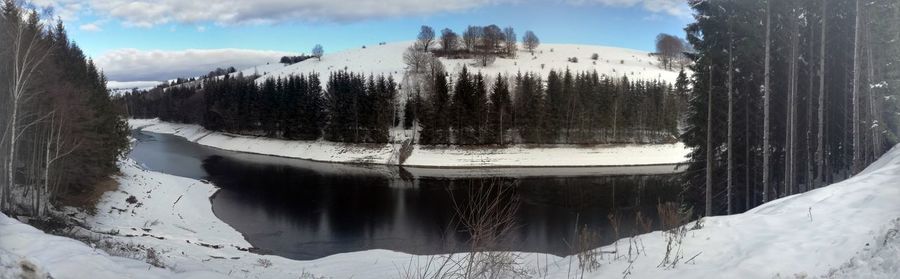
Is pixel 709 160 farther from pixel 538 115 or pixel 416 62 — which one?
pixel 416 62

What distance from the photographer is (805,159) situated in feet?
71.6

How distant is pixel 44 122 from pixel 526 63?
89.3 m

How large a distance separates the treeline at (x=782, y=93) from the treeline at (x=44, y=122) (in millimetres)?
25103

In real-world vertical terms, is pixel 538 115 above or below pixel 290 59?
below

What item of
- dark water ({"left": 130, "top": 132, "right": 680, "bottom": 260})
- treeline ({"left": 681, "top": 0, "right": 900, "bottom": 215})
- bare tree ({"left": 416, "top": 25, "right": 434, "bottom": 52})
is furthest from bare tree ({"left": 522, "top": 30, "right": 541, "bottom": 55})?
treeline ({"left": 681, "top": 0, "right": 900, "bottom": 215})

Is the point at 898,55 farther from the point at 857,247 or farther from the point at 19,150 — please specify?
the point at 19,150

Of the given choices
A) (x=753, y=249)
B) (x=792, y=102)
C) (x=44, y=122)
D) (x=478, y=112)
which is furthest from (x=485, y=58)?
(x=753, y=249)

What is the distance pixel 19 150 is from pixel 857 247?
102 feet

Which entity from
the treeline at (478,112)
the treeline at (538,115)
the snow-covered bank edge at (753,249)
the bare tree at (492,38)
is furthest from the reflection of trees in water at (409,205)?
the bare tree at (492,38)

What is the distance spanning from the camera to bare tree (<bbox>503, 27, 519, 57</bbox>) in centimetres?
11029

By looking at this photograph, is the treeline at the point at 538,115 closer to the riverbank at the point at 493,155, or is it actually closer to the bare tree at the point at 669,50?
the riverbank at the point at 493,155

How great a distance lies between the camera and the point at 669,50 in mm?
111875

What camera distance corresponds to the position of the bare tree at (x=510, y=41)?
110 meters

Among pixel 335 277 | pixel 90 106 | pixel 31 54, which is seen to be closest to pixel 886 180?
pixel 335 277
